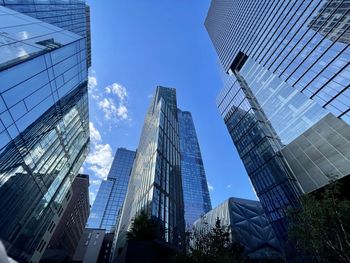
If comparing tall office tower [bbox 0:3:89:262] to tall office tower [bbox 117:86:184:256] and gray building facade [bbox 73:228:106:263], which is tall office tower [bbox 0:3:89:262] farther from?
gray building facade [bbox 73:228:106:263]

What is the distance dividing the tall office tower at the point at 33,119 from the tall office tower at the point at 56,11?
31.8 feet

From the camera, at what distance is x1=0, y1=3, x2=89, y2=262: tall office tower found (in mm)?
16250

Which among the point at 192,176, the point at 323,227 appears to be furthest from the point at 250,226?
the point at 192,176

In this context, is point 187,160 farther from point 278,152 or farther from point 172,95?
point 278,152

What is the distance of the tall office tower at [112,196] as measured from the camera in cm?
11456

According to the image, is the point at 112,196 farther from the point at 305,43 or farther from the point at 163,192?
the point at 305,43

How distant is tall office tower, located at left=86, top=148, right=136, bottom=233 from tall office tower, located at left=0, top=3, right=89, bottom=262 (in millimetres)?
80375

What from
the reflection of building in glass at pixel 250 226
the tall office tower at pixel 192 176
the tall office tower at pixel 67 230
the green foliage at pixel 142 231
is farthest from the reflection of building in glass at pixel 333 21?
the tall office tower at pixel 192 176

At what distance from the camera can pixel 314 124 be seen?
35.5m

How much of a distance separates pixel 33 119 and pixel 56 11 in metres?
29.2

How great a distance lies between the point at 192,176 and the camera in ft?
431

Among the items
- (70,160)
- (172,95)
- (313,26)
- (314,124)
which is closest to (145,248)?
(70,160)

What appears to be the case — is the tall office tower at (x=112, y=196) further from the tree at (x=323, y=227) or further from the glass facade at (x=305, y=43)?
the tree at (x=323, y=227)

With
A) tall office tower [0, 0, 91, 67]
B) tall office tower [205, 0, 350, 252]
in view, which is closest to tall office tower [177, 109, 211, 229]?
tall office tower [205, 0, 350, 252]
